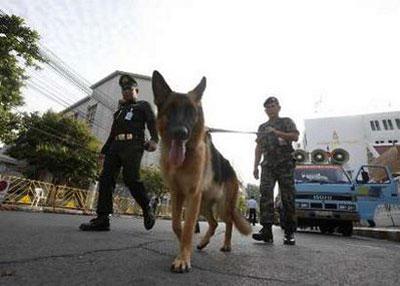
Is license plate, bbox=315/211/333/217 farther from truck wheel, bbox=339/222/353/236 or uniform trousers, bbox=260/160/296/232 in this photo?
uniform trousers, bbox=260/160/296/232

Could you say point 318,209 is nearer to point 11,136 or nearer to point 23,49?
point 23,49

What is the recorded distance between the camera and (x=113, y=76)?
189 feet

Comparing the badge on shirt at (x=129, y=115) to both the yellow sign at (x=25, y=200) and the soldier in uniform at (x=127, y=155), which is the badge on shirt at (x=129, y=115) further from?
the yellow sign at (x=25, y=200)

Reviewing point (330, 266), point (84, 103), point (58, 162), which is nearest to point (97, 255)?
point (330, 266)

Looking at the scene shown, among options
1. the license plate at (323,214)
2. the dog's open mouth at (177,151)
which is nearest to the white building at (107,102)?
the license plate at (323,214)

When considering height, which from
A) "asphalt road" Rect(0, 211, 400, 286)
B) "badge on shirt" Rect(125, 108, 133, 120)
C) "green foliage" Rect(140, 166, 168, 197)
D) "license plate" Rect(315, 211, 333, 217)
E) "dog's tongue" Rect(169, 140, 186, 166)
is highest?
"green foliage" Rect(140, 166, 168, 197)

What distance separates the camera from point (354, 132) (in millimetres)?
62875

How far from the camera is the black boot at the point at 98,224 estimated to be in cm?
497

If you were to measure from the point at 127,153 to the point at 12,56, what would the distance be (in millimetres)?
12761

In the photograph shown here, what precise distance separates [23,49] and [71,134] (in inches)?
719

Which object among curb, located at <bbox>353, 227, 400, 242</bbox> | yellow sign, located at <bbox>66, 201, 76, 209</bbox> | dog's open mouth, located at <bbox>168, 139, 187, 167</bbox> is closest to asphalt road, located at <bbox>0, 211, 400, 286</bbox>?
dog's open mouth, located at <bbox>168, 139, 187, 167</bbox>

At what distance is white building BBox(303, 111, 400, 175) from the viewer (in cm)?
6119

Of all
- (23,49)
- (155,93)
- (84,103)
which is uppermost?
(84,103)

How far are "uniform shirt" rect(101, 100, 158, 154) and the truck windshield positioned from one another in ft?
23.6
